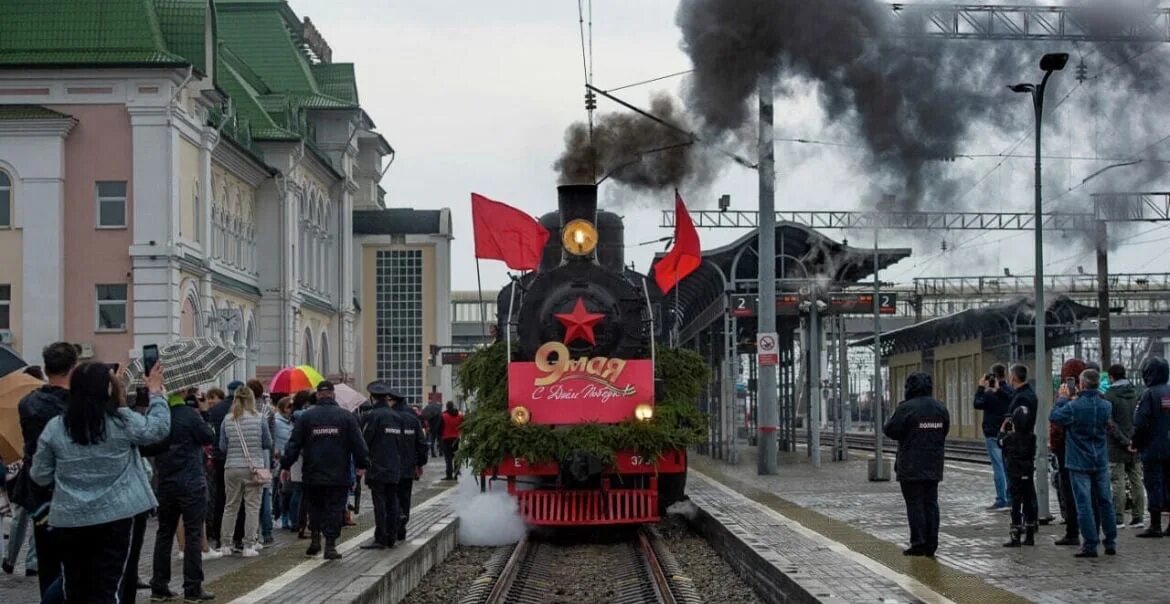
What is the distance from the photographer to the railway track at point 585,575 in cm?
1467

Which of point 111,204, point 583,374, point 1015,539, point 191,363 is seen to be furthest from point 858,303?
point 191,363

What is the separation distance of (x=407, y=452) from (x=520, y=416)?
259 centimetres

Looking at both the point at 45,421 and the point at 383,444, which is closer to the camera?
the point at 45,421

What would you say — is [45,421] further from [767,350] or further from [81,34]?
[81,34]

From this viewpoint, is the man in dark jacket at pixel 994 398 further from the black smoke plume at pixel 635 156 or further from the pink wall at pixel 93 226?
the pink wall at pixel 93 226

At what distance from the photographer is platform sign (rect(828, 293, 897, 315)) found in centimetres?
3177

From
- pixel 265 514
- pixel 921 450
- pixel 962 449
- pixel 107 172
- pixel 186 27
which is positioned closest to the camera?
pixel 921 450

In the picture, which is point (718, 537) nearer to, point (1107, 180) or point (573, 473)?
point (573, 473)

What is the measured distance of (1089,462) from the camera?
14336 mm

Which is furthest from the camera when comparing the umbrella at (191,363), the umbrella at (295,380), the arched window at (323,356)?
the arched window at (323,356)

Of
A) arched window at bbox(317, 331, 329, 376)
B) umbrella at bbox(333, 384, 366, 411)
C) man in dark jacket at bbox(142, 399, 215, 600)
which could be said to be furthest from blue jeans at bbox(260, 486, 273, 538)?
arched window at bbox(317, 331, 329, 376)

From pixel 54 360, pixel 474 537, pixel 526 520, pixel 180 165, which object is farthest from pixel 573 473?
pixel 180 165

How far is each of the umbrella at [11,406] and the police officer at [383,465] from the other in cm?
357

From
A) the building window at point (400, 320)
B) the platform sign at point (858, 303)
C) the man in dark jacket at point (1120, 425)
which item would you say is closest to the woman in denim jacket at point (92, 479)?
the man in dark jacket at point (1120, 425)
